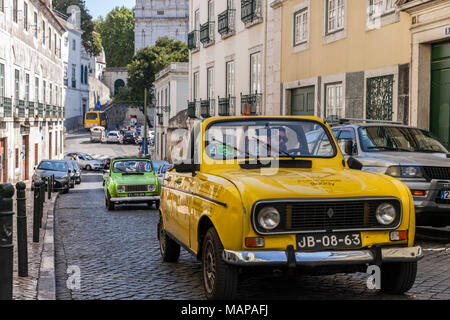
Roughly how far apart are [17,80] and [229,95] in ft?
44.7

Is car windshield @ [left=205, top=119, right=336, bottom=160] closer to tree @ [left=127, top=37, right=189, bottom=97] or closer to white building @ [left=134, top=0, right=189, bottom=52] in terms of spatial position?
tree @ [left=127, top=37, right=189, bottom=97]

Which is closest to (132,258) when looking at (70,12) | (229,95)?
(229,95)

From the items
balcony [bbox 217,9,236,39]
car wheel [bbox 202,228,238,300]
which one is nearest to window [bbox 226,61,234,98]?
balcony [bbox 217,9,236,39]

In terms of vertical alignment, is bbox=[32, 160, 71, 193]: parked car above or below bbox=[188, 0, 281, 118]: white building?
below

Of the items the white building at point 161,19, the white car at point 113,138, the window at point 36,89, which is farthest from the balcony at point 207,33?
the white building at point 161,19

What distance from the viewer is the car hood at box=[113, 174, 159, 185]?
1924 centimetres

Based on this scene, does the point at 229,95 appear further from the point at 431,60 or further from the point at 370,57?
the point at 431,60

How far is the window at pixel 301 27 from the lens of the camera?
73.5 ft

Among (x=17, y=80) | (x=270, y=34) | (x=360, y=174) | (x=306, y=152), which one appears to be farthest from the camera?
(x=17, y=80)

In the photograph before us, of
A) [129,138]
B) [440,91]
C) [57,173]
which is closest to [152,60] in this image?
[129,138]

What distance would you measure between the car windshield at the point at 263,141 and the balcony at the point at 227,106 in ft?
70.9

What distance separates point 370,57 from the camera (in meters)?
18.2

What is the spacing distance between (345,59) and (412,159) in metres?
9.89

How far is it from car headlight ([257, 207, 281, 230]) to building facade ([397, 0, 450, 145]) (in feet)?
35.2
